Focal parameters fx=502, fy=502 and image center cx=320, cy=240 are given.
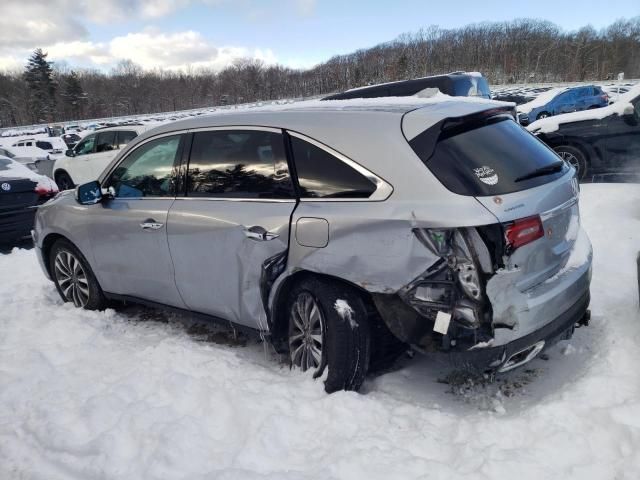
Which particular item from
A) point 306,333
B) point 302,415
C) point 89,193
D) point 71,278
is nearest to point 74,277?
point 71,278

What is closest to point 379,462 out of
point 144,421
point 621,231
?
point 144,421

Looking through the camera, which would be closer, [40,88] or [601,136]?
[601,136]

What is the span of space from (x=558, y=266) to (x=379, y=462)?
142cm

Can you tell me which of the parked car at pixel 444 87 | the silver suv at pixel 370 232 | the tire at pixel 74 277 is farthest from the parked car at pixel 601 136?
the tire at pixel 74 277

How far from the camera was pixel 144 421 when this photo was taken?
279 cm

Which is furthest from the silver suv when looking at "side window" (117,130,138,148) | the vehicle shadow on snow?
"side window" (117,130,138,148)

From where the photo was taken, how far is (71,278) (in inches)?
186

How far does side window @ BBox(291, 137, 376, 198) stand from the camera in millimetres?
2785

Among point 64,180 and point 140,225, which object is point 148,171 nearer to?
point 140,225

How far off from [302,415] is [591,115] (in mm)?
7846

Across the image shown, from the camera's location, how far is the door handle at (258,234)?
3.04 metres

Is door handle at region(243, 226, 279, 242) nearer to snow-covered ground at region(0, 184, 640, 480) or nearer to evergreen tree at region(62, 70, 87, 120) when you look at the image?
snow-covered ground at region(0, 184, 640, 480)

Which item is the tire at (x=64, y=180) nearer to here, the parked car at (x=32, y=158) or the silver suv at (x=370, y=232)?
the parked car at (x=32, y=158)

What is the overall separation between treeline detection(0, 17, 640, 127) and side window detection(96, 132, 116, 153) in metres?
85.2
